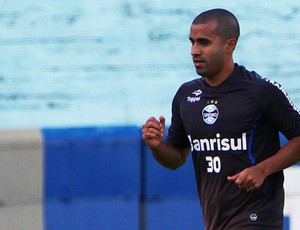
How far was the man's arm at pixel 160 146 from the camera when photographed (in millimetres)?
4359

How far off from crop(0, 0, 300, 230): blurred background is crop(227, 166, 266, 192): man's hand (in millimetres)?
1736

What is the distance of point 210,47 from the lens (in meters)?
4.38

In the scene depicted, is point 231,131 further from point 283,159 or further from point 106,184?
point 106,184

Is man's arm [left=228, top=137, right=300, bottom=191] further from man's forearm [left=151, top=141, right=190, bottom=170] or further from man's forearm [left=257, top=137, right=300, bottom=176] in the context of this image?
man's forearm [left=151, top=141, right=190, bottom=170]

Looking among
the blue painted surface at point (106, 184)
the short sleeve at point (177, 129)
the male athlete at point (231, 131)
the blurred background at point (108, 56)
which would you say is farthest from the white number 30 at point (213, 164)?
the blurred background at point (108, 56)

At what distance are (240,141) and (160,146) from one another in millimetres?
400

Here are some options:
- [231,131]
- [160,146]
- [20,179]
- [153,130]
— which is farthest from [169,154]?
[20,179]

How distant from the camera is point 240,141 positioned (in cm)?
432

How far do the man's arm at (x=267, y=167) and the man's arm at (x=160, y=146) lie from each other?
420 mm

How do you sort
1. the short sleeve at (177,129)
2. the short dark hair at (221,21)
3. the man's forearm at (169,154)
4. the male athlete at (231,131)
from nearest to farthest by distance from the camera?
the male athlete at (231,131) → the short dark hair at (221,21) → the man's forearm at (169,154) → the short sleeve at (177,129)

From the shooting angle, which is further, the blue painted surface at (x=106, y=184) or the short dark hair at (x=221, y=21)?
the blue painted surface at (x=106, y=184)

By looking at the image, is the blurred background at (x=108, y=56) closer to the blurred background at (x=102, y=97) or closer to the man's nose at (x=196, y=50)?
the blurred background at (x=102, y=97)

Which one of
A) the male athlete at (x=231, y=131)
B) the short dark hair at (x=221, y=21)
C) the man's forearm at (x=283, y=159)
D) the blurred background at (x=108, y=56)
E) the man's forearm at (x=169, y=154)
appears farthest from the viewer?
the blurred background at (x=108, y=56)

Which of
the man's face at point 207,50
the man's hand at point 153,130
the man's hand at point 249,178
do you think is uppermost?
the man's face at point 207,50
